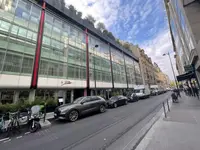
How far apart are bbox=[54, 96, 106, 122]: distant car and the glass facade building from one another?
24.7 feet

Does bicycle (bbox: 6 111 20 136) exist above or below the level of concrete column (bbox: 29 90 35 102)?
below

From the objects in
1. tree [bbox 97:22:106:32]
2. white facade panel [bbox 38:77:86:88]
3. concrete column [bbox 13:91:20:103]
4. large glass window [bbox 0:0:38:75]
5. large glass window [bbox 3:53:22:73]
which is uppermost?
tree [bbox 97:22:106:32]

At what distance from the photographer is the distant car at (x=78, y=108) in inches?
321

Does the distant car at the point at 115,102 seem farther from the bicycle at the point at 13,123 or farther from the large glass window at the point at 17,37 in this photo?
the large glass window at the point at 17,37

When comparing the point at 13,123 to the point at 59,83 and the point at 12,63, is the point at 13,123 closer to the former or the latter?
the point at 12,63

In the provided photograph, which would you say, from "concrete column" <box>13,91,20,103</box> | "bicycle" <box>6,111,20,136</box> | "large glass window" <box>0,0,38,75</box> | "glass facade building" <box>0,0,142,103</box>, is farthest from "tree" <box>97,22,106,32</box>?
"bicycle" <box>6,111,20,136</box>

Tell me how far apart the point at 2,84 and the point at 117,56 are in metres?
30.9

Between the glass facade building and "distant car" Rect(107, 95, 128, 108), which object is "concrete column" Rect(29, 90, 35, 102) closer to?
the glass facade building

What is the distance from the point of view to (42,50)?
50.4ft

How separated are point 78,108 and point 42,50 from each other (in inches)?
441

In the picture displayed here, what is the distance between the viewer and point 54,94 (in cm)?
1623

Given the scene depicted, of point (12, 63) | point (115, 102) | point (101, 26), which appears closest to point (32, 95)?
point (12, 63)

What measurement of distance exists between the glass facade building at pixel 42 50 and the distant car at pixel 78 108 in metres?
7.53

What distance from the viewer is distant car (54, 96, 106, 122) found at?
815cm
